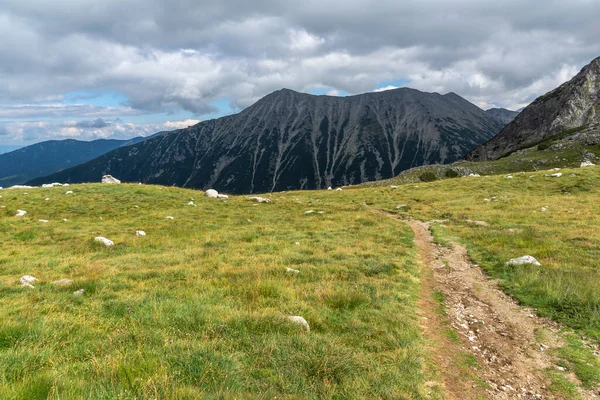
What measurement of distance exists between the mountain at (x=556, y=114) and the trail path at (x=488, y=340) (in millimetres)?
187785

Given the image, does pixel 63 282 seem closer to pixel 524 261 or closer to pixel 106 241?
pixel 106 241

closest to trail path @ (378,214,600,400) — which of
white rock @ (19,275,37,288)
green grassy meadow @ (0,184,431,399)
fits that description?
green grassy meadow @ (0,184,431,399)

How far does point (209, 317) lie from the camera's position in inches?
321

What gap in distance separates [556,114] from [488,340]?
21339cm

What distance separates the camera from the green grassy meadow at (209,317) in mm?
5422

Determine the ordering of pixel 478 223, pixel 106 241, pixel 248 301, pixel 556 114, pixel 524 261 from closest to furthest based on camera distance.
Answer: pixel 248 301, pixel 524 261, pixel 106 241, pixel 478 223, pixel 556 114

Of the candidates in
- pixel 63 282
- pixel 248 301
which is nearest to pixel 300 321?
pixel 248 301

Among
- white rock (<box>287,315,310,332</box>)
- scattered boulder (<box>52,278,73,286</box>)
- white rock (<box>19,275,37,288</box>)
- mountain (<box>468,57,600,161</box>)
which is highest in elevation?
mountain (<box>468,57,600,161</box>)

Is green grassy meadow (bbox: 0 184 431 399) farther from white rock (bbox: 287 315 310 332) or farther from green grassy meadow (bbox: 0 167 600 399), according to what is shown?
white rock (bbox: 287 315 310 332)

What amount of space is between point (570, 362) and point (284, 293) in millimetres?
7888

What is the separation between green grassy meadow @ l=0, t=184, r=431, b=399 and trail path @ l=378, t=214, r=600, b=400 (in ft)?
2.27

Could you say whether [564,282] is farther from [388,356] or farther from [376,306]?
[388,356]

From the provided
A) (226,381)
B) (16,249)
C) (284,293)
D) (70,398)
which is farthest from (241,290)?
(16,249)

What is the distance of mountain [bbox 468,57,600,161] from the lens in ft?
523
